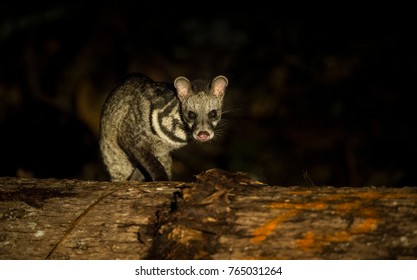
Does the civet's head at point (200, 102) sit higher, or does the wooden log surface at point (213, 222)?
the civet's head at point (200, 102)

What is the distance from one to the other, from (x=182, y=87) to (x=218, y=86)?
387 millimetres

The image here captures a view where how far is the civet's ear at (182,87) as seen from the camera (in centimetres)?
517

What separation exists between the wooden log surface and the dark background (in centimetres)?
434

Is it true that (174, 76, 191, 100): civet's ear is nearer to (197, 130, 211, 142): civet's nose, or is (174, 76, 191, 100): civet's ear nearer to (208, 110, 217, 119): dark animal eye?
(208, 110, 217, 119): dark animal eye

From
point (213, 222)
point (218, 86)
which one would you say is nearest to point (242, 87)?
point (218, 86)

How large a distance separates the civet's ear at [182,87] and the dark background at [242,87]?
9.20ft

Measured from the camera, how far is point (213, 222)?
3.43 meters

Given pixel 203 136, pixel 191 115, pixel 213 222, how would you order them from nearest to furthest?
pixel 213 222 < pixel 203 136 < pixel 191 115

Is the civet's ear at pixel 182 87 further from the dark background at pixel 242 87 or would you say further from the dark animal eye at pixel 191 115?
the dark background at pixel 242 87

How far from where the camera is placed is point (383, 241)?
325cm

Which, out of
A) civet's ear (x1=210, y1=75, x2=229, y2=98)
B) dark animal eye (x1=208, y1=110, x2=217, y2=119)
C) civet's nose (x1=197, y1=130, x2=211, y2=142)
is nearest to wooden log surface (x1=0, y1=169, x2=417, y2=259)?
civet's nose (x1=197, y1=130, x2=211, y2=142)

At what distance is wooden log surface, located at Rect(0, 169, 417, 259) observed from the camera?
3309 millimetres

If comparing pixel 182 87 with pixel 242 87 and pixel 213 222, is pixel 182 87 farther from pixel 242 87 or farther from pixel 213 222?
pixel 242 87

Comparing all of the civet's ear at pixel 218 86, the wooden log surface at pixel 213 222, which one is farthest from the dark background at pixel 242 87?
the wooden log surface at pixel 213 222
